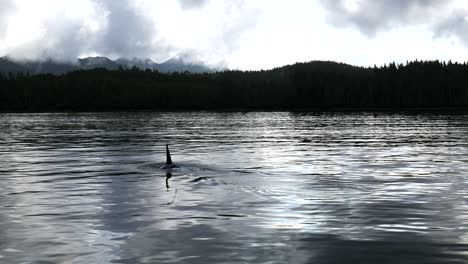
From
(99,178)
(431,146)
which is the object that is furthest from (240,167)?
(431,146)

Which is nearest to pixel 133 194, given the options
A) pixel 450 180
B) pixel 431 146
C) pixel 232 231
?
pixel 232 231

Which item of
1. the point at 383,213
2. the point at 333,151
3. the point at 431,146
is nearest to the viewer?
the point at 383,213

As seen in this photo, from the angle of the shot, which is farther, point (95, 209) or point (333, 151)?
Answer: point (333, 151)

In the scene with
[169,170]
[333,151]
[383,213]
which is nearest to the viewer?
[383,213]

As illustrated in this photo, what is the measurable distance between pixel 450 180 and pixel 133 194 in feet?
63.5

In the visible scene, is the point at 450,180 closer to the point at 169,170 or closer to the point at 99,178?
the point at 169,170

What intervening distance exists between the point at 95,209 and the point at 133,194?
481 centimetres

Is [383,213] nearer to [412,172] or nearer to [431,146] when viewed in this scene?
[412,172]

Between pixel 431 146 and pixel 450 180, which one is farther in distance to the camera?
pixel 431 146

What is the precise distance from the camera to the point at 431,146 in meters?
66.6

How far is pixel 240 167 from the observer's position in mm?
45312

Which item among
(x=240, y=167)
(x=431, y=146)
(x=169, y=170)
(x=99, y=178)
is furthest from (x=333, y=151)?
(x=99, y=178)

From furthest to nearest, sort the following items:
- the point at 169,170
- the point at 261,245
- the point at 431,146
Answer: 1. the point at 431,146
2. the point at 169,170
3. the point at 261,245

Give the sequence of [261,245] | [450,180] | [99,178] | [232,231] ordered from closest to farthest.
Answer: [261,245], [232,231], [450,180], [99,178]
